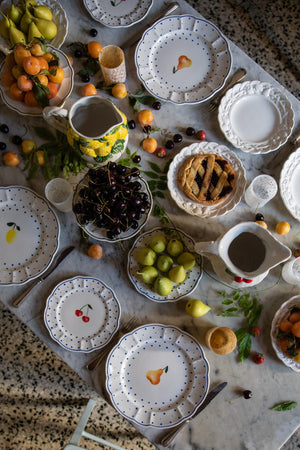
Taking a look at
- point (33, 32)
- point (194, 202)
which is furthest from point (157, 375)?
point (33, 32)

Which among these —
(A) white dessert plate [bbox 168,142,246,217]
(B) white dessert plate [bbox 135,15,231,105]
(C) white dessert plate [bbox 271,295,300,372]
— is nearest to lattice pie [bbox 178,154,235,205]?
(A) white dessert plate [bbox 168,142,246,217]

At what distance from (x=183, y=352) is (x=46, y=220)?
61cm

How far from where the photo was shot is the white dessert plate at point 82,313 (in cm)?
136

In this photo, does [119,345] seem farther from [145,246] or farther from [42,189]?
[42,189]

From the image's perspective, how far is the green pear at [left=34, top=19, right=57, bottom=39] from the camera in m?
1.40

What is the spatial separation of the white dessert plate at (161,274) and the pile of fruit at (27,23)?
2.43 feet

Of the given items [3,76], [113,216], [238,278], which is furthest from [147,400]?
[3,76]

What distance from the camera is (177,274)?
1306 mm

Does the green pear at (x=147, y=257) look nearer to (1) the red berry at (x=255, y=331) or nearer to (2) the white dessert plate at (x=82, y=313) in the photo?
(2) the white dessert plate at (x=82, y=313)

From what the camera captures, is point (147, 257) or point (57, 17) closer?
point (147, 257)

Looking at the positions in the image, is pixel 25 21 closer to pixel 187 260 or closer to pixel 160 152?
pixel 160 152

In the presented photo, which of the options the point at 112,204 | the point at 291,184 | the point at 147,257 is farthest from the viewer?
the point at 291,184

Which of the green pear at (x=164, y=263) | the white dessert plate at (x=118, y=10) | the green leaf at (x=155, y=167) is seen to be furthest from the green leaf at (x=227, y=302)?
the white dessert plate at (x=118, y=10)

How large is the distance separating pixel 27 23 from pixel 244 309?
3.83ft
